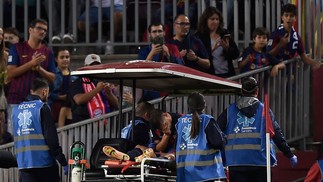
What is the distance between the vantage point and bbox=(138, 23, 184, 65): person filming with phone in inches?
866

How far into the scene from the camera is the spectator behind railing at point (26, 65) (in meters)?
22.3

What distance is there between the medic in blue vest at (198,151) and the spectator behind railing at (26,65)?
12.5ft

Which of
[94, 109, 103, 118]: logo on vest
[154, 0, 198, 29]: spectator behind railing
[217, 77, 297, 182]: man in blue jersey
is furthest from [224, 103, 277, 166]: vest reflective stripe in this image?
[154, 0, 198, 29]: spectator behind railing

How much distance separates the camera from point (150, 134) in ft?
66.1

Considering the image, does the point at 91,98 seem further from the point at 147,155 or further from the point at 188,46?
the point at 147,155

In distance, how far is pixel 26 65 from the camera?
73.0 feet

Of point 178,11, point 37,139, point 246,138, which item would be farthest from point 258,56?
point 37,139

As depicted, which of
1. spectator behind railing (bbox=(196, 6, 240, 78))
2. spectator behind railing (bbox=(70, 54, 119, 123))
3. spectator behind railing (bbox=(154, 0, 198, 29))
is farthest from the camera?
spectator behind railing (bbox=(154, 0, 198, 29))

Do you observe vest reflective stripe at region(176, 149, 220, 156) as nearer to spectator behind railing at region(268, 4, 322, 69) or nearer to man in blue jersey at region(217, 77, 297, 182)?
man in blue jersey at region(217, 77, 297, 182)

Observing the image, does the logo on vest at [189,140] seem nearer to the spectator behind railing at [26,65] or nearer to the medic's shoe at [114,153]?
the medic's shoe at [114,153]

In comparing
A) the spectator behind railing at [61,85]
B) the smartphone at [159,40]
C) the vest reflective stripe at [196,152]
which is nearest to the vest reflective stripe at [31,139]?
the vest reflective stripe at [196,152]

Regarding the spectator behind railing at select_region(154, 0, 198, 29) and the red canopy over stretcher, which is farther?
the spectator behind railing at select_region(154, 0, 198, 29)

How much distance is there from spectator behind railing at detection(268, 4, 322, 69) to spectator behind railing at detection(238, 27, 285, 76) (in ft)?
0.42

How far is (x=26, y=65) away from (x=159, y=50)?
1901 millimetres
